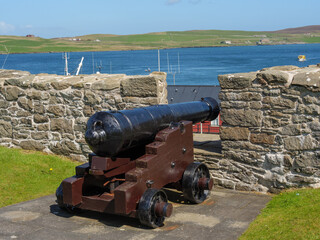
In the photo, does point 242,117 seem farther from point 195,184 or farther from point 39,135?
point 39,135

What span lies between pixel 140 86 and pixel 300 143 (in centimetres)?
250

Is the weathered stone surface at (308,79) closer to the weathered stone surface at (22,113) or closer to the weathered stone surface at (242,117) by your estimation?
the weathered stone surface at (242,117)

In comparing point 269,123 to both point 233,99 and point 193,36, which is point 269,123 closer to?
point 233,99

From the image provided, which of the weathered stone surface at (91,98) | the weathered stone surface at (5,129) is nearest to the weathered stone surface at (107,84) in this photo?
the weathered stone surface at (91,98)

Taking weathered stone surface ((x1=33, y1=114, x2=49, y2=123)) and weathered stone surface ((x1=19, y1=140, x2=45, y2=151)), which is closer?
weathered stone surface ((x1=33, y1=114, x2=49, y2=123))

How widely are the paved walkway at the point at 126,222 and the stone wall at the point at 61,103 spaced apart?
1932 millimetres

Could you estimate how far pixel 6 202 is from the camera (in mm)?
6109

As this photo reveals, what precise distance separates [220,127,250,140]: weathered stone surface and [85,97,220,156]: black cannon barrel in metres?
1.05

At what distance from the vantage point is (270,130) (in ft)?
20.6

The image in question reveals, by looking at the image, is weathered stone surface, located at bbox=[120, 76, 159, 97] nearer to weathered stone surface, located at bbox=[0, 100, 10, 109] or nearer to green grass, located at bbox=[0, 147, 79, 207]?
green grass, located at bbox=[0, 147, 79, 207]

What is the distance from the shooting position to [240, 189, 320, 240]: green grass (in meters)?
4.57

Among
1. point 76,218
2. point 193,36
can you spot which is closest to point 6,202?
point 76,218

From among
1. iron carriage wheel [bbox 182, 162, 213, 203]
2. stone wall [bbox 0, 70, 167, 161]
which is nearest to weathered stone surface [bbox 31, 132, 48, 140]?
stone wall [bbox 0, 70, 167, 161]

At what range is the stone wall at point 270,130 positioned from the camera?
6.03 meters
